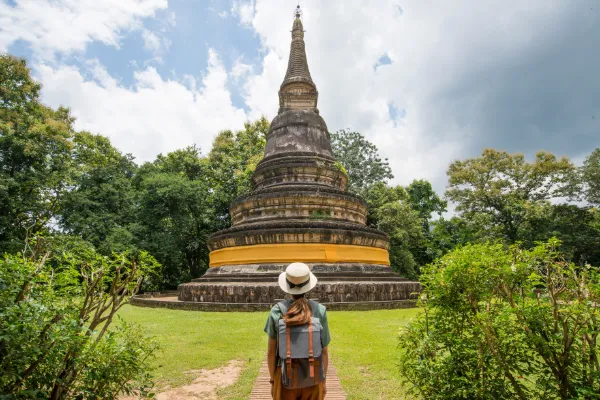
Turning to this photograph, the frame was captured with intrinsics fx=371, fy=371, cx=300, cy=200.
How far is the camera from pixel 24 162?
18656mm

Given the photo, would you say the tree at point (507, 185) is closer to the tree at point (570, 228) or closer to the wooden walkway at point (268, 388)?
the tree at point (570, 228)

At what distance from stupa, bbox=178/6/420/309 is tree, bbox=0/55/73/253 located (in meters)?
9.44

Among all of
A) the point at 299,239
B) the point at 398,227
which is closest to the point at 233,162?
the point at 398,227

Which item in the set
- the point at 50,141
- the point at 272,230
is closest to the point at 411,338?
the point at 272,230

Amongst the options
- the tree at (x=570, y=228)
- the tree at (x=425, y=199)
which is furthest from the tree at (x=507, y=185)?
the tree at (x=425, y=199)

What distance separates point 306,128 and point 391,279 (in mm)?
9139

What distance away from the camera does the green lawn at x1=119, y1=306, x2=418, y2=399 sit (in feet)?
15.8

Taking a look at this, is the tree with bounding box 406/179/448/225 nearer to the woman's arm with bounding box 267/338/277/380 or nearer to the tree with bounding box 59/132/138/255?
the tree with bounding box 59/132/138/255

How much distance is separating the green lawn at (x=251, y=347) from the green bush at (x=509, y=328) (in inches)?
52.0

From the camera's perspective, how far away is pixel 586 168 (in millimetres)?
25906

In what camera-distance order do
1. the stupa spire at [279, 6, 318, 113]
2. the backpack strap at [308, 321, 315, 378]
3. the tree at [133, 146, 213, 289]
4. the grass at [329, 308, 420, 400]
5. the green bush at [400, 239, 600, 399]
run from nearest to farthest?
the backpack strap at [308, 321, 315, 378] → the green bush at [400, 239, 600, 399] → the grass at [329, 308, 420, 400] → the stupa spire at [279, 6, 318, 113] → the tree at [133, 146, 213, 289]

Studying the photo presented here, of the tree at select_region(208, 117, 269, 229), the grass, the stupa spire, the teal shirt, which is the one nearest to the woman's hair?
the teal shirt

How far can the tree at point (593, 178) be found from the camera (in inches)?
990

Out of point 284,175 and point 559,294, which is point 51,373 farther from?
point 284,175
